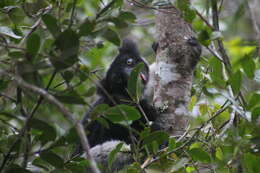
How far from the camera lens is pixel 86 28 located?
2.06 meters

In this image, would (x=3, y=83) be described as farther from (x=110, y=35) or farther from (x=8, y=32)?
(x=110, y=35)

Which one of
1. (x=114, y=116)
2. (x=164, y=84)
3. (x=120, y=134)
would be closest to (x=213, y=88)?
(x=114, y=116)

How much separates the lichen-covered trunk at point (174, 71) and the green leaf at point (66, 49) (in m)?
1.40

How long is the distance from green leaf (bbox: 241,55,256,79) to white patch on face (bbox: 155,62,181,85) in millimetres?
1155

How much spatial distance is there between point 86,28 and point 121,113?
47 cm

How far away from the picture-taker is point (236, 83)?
216cm

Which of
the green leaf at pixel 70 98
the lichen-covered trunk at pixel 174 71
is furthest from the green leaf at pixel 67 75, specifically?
the lichen-covered trunk at pixel 174 71

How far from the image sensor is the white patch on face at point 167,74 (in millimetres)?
3318

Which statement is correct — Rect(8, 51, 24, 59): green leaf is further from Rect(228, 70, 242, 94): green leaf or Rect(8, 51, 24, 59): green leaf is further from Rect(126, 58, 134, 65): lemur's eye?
Rect(126, 58, 134, 65): lemur's eye

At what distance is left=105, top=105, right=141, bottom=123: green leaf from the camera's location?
212 cm

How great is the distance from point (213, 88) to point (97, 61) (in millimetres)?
3098

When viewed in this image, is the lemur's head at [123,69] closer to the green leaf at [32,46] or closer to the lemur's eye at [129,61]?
the lemur's eye at [129,61]

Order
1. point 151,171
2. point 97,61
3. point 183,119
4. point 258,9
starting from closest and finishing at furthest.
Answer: point 151,171
point 183,119
point 97,61
point 258,9

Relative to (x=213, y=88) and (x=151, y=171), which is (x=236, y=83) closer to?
(x=213, y=88)
